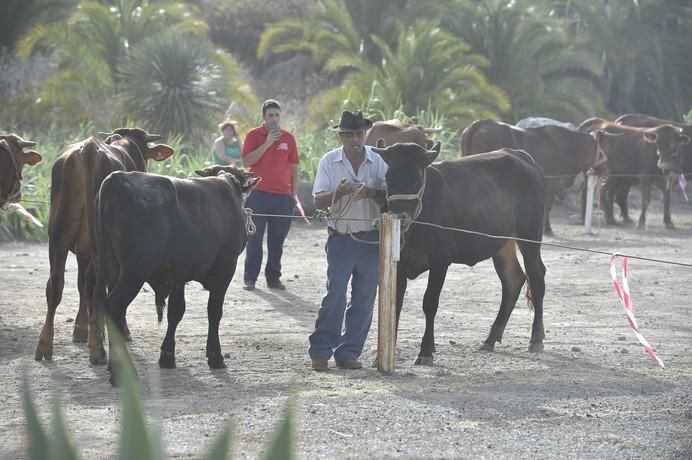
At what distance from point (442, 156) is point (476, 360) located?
13851 mm

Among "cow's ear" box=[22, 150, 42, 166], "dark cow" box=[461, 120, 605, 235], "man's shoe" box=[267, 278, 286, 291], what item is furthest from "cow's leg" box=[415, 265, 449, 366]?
"dark cow" box=[461, 120, 605, 235]

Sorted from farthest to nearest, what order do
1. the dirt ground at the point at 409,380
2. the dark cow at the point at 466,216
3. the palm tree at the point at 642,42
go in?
1. the palm tree at the point at 642,42
2. the dark cow at the point at 466,216
3. the dirt ground at the point at 409,380

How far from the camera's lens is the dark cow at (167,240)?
835 centimetres

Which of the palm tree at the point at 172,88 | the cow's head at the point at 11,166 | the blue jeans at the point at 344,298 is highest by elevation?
the palm tree at the point at 172,88

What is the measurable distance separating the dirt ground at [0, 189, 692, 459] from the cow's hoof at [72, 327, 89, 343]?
3.1 inches

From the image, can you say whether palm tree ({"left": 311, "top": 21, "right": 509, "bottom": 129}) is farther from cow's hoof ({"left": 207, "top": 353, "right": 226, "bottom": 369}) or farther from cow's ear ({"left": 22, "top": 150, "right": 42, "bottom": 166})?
cow's hoof ({"left": 207, "top": 353, "right": 226, "bottom": 369})

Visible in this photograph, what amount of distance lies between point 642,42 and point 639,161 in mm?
10877

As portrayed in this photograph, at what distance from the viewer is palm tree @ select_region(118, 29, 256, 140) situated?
24.3m

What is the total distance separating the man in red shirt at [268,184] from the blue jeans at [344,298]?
4066 mm

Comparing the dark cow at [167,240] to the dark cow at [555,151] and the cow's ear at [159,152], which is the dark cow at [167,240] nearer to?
the cow's ear at [159,152]

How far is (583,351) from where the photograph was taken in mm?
10180

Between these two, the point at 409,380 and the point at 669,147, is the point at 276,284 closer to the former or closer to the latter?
the point at 409,380

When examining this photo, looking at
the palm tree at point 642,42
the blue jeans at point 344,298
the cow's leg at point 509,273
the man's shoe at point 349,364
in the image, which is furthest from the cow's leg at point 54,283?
the palm tree at point 642,42

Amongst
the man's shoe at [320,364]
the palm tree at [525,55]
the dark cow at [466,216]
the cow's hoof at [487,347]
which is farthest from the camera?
the palm tree at [525,55]
